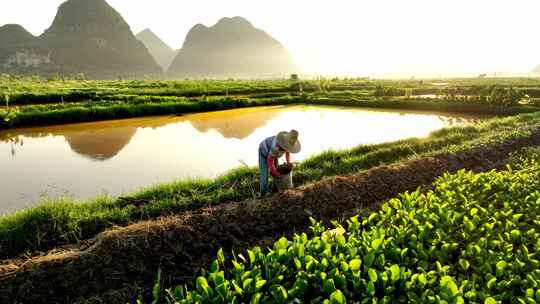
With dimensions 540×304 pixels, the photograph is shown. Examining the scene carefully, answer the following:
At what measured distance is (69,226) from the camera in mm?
4809

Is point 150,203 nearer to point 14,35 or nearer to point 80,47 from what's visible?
point 80,47

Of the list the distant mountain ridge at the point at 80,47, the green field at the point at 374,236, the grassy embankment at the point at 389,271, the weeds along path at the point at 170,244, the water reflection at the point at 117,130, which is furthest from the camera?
the distant mountain ridge at the point at 80,47

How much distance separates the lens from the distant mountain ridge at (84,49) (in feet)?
331

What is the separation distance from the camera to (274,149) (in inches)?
193

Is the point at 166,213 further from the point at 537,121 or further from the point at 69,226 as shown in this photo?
the point at 537,121

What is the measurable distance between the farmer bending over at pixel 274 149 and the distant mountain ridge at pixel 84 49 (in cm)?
11006

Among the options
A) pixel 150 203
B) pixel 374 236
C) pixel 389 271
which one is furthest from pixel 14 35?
pixel 389 271

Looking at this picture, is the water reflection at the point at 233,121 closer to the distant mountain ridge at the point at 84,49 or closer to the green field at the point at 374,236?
the green field at the point at 374,236

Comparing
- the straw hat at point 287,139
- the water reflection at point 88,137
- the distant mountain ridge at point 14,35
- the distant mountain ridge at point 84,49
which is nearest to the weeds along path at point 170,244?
the straw hat at point 287,139

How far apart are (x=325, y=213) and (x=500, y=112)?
15.9 metres

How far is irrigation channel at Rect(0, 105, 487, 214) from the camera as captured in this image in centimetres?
729

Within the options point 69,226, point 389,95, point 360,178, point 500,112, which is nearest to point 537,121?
point 500,112

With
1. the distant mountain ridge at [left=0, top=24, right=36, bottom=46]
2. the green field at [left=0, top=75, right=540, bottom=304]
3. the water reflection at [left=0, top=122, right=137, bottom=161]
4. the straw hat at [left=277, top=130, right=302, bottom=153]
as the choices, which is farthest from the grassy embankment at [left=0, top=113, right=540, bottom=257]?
the distant mountain ridge at [left=0, top=24, right=36, bottom=46]

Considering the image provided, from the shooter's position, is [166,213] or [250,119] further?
[250,119]
